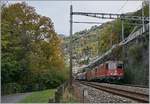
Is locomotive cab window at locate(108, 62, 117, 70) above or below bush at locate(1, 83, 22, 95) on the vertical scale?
above

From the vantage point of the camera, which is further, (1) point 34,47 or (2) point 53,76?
(2) point 53,76

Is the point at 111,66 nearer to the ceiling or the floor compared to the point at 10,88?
nearer to the ceiling

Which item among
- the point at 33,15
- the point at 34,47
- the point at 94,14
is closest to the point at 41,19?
the point at 33,15

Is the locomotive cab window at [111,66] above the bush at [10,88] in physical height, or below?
above

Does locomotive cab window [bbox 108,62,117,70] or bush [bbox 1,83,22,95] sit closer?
bush [bbox 1,83,22,95]

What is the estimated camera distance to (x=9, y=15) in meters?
44.9

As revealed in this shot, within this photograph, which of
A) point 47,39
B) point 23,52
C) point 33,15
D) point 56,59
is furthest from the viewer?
point 56,59

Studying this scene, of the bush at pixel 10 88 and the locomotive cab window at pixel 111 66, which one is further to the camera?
the locomotive cab window at pixel 111 66

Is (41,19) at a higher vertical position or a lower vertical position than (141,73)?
higher

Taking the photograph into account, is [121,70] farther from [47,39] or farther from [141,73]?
[47,39]

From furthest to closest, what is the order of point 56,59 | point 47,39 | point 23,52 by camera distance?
point 56,59, point 47,39, point 23,52

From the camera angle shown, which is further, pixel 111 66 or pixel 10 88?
pixel 111 66

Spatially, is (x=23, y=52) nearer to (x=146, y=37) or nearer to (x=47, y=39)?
(x=47, y=39)

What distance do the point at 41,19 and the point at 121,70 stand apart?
1222 cm
